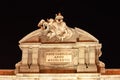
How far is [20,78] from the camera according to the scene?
94.0 feet

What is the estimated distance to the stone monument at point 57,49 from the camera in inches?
1126

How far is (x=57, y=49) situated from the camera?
1144 inches

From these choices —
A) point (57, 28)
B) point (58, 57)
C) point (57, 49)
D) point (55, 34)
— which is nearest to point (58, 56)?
point (58, 57)

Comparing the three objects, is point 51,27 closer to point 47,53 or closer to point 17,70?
point 47,53

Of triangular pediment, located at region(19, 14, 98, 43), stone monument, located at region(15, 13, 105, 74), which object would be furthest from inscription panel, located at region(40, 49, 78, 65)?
triangular pediment, located at region(19, 14, 98, 43)

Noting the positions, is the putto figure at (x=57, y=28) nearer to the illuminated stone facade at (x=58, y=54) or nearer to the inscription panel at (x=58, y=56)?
the illuminated stone facade at (x=58, y=54)

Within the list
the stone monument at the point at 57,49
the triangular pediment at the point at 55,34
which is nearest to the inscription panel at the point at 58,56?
the stone monument at the point at 57,49

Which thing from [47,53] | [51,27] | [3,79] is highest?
[51,27]

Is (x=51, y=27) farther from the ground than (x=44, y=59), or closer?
farther from the ground

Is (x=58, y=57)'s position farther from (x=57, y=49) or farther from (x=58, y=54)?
(x=57, y=49)

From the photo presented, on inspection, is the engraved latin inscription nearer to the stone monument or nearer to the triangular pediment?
the stone monument

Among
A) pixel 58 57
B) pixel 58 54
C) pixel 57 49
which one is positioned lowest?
pixel 58 57

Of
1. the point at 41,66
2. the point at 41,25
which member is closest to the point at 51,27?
the point at 41,25

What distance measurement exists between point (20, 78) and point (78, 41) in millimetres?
4879
